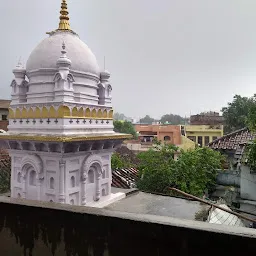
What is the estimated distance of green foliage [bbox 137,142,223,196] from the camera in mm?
13491

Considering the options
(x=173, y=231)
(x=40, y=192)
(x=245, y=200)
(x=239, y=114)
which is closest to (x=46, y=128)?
(x=40, y=192)

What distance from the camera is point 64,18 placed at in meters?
10.7

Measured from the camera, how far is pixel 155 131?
46.6 m

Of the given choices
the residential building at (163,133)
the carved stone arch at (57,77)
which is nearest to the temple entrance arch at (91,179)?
the carved stone arch at (57,77)

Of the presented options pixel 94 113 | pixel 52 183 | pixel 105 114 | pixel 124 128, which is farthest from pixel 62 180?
pixel 124 128

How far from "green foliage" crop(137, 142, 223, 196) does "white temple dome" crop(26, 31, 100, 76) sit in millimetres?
5964

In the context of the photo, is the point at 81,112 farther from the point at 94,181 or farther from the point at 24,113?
the point at 94,181

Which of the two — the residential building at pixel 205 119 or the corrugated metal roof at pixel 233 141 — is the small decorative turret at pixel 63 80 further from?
the residential building at pixel 205 119

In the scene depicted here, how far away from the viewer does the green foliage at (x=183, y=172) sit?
13491 mm

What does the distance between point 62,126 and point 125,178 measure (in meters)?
7.69

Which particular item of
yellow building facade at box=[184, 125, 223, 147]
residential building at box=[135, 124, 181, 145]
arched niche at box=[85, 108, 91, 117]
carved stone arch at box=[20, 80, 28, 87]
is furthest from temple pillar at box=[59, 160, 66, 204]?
yellow building facade at box=[184, 125, 223, 147]

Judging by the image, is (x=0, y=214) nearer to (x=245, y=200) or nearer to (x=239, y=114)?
(x=245, y=200)

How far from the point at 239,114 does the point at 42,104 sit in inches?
1144

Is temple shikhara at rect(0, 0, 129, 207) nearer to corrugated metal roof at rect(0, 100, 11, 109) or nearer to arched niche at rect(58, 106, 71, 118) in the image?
arched niche at rect(58, 106, 71, 118)
